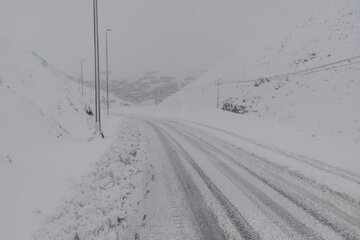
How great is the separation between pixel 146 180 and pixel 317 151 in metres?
8.09

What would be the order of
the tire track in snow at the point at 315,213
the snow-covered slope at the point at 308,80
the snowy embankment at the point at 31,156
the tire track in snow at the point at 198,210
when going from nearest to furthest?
1. the tire track in snow at the point at 315,213
2. the tire track in snow at the point at 198,210
3. the snowy embankment at the point at 31,156
4. the snow-covered slope at the point at 308,80

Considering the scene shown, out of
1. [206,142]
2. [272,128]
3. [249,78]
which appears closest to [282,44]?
[249,78]

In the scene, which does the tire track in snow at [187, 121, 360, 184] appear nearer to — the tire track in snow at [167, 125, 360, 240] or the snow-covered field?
the snow-covered field

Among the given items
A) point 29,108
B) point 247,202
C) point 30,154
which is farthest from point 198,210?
point 29,108

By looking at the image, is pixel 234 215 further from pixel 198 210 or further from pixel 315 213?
pixel 315 213

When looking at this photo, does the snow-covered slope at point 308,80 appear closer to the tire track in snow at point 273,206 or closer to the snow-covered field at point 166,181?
the snow-covered field at point 166,181

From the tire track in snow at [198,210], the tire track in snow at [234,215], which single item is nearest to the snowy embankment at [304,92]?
the tire track in snow at [234,215]

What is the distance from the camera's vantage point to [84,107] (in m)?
30.6

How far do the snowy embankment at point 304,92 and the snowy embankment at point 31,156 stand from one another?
875 centimetres

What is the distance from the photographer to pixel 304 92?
33.4 m

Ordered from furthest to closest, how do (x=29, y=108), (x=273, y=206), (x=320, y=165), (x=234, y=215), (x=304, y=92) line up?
(x=304, y=92) → (x=29, y=108) → (x=320, y=165) → (x=273, y=206) → (x=234, y=215)

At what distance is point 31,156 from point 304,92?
29332mm

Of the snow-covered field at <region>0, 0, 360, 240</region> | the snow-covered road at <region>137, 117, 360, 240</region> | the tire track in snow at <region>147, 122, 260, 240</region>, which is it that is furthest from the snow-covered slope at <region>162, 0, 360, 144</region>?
the tire track in snow at <region>147, 122, 260, 240</region>

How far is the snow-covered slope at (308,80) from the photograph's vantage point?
25609 millimetres
